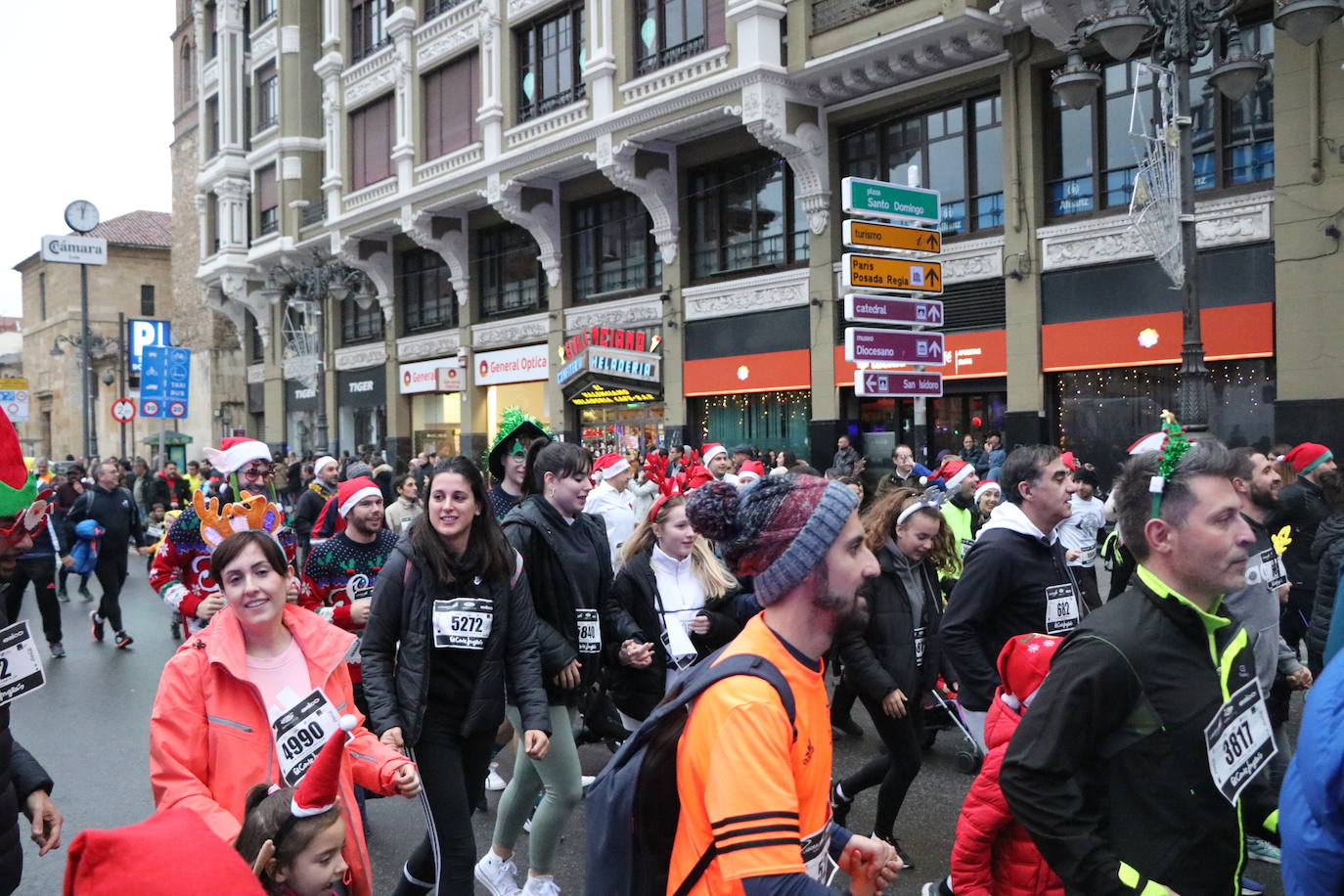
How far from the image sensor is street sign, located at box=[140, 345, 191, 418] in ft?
83.5

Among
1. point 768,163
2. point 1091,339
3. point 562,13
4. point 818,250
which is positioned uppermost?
point 562,13

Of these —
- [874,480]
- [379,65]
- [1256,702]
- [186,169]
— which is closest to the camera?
[1256,702]

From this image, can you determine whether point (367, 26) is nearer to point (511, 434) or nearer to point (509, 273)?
point (509, 273)

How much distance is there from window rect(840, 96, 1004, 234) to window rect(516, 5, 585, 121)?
7.25 m

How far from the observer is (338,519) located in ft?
21.3

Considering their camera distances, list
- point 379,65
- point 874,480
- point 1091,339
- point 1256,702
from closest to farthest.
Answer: point 1256,702 < point 1091,339 < point 874,480 < point 379,65

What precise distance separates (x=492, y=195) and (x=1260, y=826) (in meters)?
23.4

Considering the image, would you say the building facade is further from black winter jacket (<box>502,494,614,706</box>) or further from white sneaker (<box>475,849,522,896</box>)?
white sneaker (<box>475,849,522,896</box>)

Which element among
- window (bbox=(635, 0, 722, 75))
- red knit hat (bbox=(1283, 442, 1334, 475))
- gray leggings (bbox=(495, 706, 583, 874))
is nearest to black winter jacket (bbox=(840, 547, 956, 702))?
gray leggings (bbox=(495, 706, 583, 874))

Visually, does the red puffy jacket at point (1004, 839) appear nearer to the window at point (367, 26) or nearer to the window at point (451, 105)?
the window at point (451, 105)

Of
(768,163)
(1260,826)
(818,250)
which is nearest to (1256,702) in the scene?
(1260,826)

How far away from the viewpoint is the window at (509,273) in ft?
86.7

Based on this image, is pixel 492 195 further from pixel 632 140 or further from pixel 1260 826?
pixel 1260 826

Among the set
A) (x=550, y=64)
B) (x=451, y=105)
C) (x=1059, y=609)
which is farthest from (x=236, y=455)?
(x=451, y=105)
